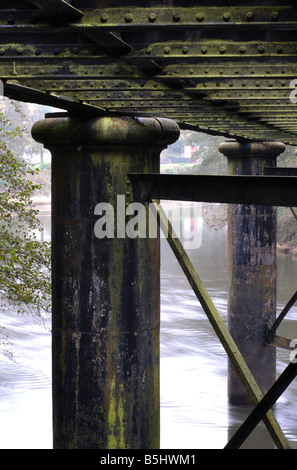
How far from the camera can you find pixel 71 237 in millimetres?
6668

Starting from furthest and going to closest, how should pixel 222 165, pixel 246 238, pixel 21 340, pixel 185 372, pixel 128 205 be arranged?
pixel 222 165, pixel 21 340, pixel 185 372, pixel 246 238, pixel 128 205

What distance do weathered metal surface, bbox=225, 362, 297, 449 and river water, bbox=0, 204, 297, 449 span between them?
30.5 ft

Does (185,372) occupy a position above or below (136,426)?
below

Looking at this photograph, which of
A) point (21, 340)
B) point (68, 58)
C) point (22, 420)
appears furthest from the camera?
point (21, 340)

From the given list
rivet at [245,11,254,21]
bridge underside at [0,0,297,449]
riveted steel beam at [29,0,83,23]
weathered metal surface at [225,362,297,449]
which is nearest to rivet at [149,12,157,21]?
riveted steel beam at [29,0,83,23]

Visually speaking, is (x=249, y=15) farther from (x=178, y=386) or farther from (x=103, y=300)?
(x=178, y=386)

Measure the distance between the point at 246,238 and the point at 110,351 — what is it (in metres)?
8.89

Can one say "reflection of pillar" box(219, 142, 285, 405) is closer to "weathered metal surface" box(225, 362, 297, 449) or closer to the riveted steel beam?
"weathered metal surface" box(225, 362, 297, 449)

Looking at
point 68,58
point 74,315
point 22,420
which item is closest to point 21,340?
point 22,420

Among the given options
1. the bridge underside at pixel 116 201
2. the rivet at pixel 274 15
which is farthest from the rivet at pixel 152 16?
the bridge underside at pixel 116 201

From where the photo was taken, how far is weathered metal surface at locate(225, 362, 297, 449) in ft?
17.7

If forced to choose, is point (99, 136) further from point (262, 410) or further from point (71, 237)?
point (262, 410)

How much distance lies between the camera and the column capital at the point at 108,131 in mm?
6512

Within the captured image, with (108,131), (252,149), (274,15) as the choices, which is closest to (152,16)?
(274,15)
